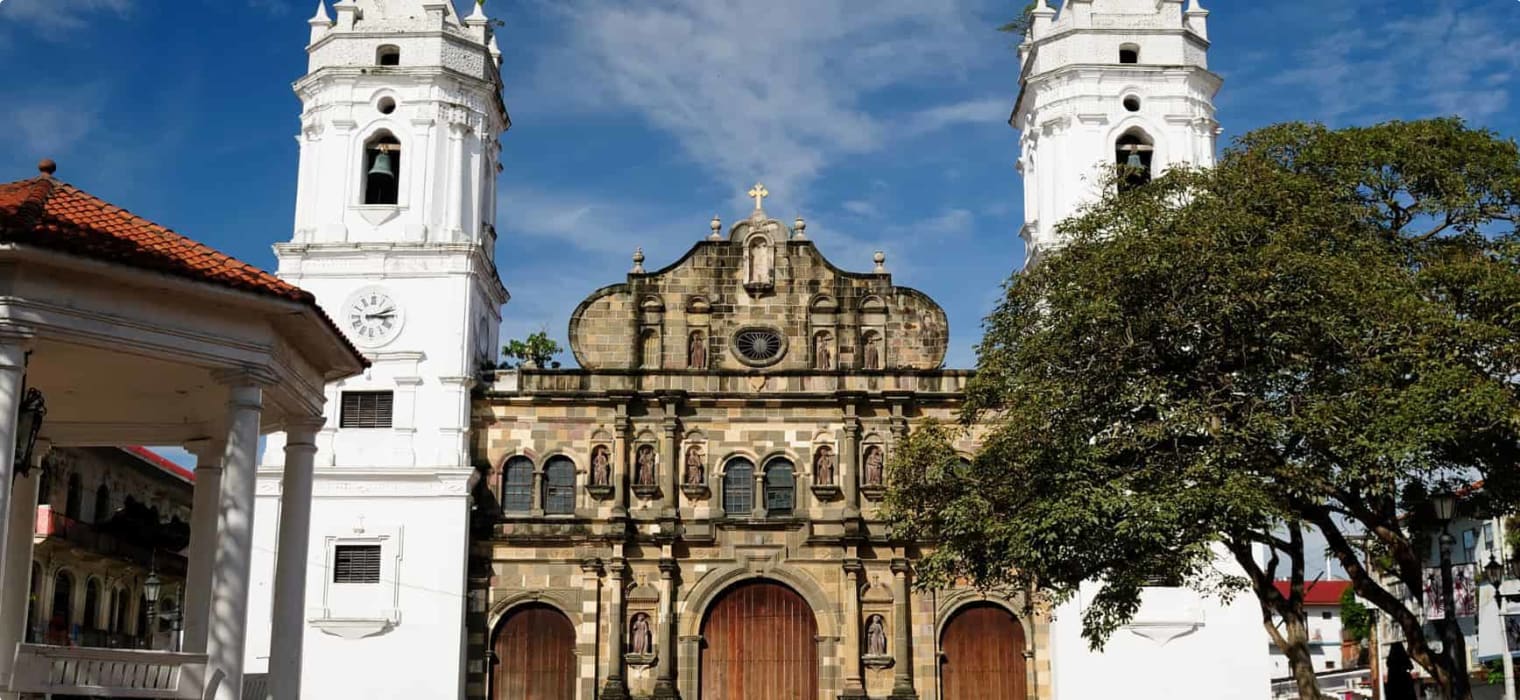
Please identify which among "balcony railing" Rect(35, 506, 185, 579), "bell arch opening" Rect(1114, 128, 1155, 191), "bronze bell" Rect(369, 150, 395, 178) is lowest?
"balcony railing" Rect(35, 506, 185, 579)

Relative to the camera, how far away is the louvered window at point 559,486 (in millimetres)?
31719

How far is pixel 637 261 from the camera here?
3331 cm

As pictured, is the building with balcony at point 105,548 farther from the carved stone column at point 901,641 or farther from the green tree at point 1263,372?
the green tree at point 1263,372

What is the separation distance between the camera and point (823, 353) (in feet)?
107

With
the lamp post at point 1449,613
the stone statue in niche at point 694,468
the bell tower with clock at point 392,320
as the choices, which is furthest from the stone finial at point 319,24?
the lamp post at point 1449,613

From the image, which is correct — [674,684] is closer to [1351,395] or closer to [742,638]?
[742,638]

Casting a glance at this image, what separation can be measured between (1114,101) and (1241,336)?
587 inches

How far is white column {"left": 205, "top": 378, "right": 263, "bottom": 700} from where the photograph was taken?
13.4m

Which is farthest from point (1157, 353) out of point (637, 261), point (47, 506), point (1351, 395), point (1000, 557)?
point (47, 506)

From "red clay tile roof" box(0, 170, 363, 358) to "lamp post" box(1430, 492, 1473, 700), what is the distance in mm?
12253

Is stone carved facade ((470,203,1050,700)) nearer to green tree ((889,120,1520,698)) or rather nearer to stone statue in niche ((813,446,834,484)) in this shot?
stone statue in niche ((813,446,834,484))

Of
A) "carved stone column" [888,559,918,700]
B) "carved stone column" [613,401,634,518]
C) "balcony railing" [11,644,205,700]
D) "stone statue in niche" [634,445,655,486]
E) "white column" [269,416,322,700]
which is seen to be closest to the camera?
"balcony railing" [11,644,205,700]

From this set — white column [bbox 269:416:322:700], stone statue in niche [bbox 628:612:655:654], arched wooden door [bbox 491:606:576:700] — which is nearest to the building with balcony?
arched wooden door [bbox 491:606:576:700]

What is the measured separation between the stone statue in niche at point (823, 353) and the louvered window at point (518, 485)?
6452 millimetres
